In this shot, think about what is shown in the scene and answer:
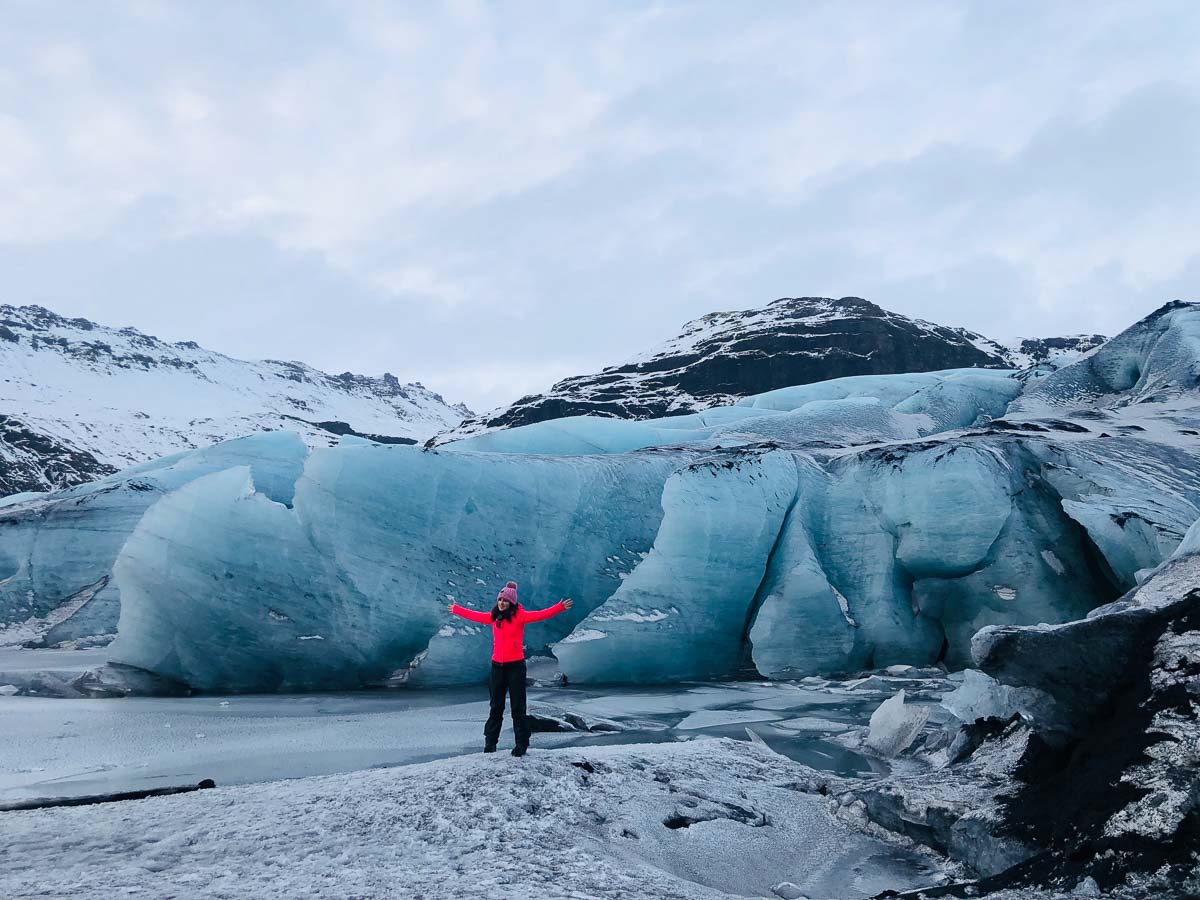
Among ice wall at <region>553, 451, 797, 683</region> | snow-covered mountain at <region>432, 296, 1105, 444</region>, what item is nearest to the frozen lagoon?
ice wall at <region>553, 451, 797, 683</region>

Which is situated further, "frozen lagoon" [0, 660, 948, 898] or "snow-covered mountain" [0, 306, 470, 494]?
"snow-covered mountain" [0, 306, 470, 494]

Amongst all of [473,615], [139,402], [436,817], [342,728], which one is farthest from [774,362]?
[139,402]

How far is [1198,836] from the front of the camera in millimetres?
2674

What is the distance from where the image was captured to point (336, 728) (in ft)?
21.3

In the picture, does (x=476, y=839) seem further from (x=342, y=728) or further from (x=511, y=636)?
(x=342, y=728)

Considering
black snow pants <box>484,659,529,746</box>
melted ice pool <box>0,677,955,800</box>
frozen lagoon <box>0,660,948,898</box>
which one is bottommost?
melted ice pool <box>0,677,955,800</box>

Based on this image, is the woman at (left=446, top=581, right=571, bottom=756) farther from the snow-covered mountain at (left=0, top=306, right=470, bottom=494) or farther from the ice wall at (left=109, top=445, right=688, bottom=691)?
the snow-covered mountain at (left=0, top=306, right=470, bottom=494)

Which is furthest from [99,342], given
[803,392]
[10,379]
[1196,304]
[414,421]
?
[1196,304]

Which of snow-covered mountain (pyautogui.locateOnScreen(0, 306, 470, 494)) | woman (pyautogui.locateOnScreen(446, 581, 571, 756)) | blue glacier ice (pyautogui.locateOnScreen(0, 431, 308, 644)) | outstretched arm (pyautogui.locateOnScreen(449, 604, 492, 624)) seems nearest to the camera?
woman (pyautogui.locateOnScreen(446, 581, 571, 756))

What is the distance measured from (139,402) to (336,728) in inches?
3646

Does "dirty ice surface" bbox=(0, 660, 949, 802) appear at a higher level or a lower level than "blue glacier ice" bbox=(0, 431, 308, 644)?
lower

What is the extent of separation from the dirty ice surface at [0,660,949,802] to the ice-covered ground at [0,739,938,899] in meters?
0.97

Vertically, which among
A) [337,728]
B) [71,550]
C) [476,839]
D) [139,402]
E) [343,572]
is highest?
[139,402]

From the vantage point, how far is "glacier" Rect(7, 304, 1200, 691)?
334 inches
